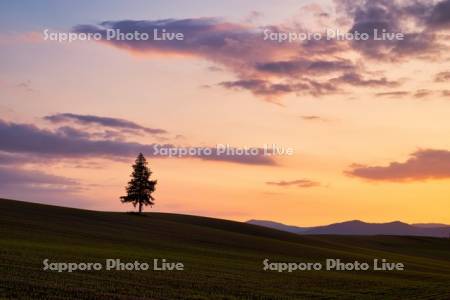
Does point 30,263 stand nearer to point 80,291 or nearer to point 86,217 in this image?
point 80,291

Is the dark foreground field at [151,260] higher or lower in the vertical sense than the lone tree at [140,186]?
lower

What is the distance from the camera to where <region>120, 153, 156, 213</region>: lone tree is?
106 meters

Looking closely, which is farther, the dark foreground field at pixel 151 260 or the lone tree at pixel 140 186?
the lone tree at pixel 140 186

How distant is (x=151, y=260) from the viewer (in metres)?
48.0

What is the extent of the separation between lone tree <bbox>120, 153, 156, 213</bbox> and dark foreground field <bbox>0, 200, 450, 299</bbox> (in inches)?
304

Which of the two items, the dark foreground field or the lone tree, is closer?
the dark foreground field

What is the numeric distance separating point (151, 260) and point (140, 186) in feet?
192

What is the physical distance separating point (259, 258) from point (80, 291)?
3811 cm

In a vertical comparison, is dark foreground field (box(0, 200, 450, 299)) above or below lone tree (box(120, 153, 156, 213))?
below

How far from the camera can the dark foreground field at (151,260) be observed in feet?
98.7

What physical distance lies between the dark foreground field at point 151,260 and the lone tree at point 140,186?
7.71 metres

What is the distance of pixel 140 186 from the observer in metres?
106

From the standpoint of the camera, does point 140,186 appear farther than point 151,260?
Yes

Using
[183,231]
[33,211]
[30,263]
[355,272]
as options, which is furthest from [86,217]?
[30,263]
